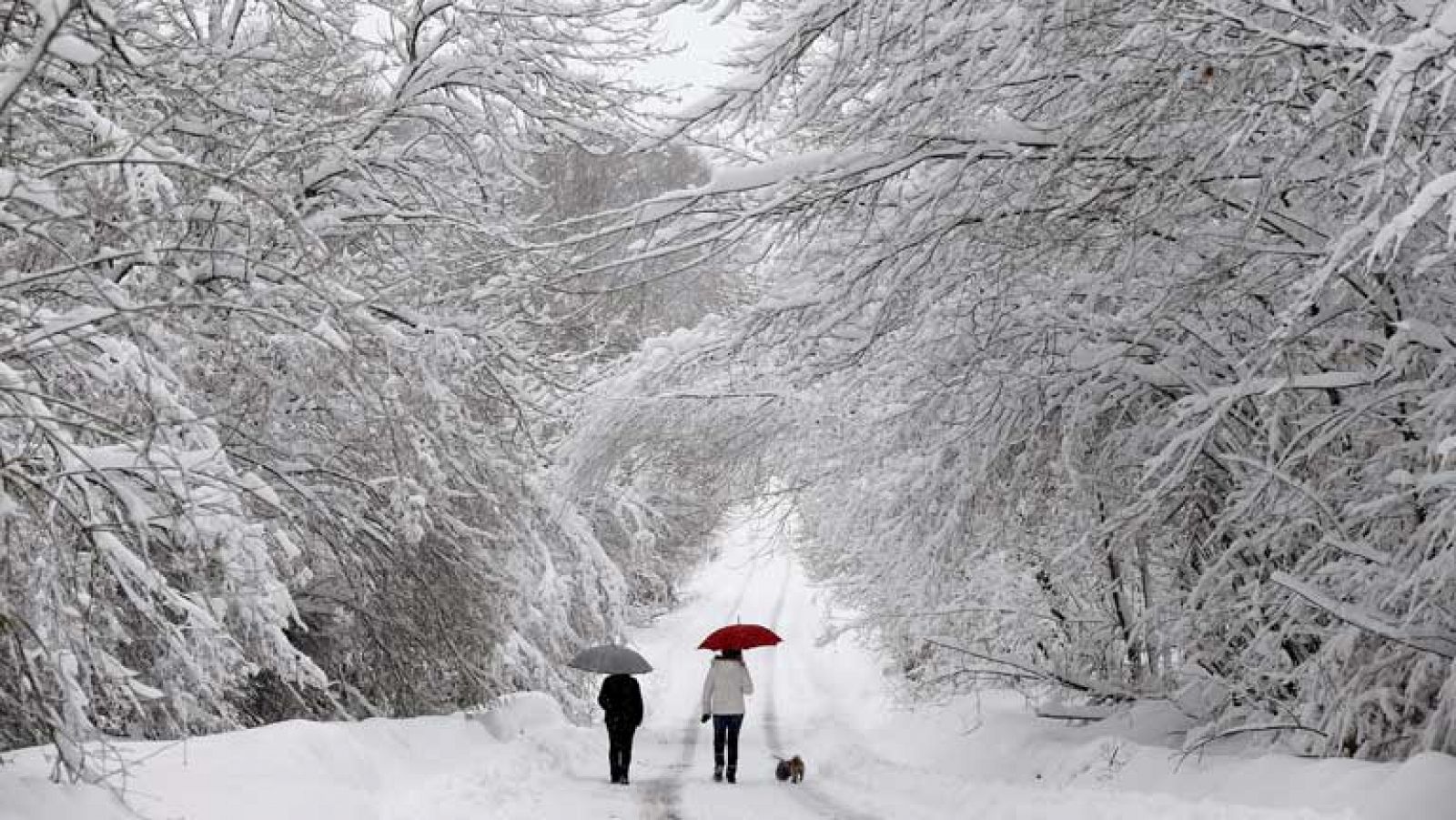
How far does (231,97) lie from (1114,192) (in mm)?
5820

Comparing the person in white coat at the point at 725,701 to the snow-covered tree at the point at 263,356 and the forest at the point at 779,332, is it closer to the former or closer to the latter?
the forest at the point at 779,332

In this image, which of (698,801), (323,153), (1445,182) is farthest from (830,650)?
(1445,182)

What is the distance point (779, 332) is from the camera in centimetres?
788

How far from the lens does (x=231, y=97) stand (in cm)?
905

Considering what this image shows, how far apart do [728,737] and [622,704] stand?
1.40 meters

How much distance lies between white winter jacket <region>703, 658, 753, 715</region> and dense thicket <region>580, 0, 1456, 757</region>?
15.5 ft

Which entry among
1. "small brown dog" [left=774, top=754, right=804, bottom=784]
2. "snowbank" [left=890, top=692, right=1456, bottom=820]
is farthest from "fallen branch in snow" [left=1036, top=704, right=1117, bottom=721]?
"small brown dog" [left=774, top=754, right=804, bottom=784]

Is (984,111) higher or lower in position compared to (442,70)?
lower

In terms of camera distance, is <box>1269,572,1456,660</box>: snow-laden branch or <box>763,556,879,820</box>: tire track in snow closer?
<box>1269,572,1456,660</box>: snow-laden branch

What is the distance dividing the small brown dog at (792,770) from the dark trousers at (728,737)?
1.68 feet

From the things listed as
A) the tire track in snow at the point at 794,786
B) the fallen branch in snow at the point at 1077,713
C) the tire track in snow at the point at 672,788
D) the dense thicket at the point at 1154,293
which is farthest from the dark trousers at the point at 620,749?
the dense thicket at the point at 1154,293

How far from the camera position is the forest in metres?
5.27

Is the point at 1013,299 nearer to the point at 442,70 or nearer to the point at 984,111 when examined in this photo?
the point at 984,111

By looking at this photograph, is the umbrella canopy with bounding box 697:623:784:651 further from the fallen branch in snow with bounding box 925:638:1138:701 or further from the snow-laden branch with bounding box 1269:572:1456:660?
the snow-laden branch with bounding box 1269:572:1456:660
